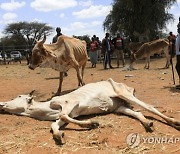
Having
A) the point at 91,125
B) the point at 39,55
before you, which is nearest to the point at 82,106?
the point at 91,125

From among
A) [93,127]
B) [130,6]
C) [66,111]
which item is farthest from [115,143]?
[130,6]

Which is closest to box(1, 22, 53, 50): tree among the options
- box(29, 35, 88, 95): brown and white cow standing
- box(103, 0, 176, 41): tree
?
box(103, 0, 176, 41): tree

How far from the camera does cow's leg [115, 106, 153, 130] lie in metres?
5.12

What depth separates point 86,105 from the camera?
18.3 feet

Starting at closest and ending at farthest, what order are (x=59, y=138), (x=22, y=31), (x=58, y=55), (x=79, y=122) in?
(x=59, y=138) < (x=79, y=122) < (x=58, y=55) < (x=22, y=31)

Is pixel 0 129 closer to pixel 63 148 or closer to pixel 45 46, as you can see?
pixel 63 148

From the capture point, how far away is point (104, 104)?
586 centimetres

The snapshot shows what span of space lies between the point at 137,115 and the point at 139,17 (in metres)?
21.9

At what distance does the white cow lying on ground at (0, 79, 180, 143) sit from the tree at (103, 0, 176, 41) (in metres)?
21.0

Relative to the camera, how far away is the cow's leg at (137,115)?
5117 mm

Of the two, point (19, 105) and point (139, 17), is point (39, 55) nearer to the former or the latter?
point (19, 105)

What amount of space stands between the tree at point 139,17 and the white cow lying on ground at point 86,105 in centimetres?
2098

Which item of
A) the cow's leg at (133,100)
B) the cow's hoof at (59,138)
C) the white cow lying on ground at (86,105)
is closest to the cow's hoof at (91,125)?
the white cow lying on ground at (86,105)

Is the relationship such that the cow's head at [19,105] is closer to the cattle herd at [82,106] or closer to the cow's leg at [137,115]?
the cattle herd at [82,106]
